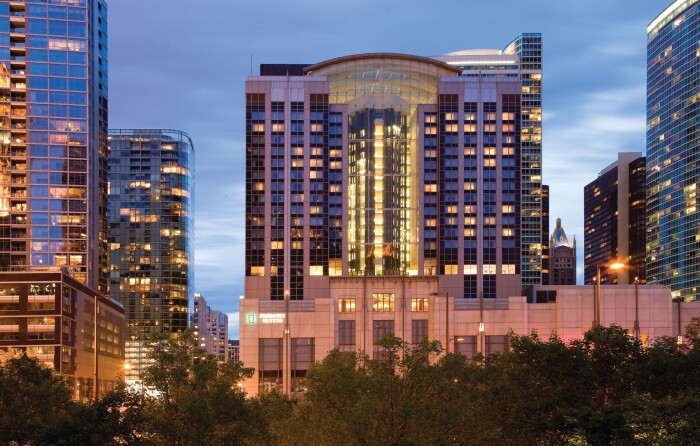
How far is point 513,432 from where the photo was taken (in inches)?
1740

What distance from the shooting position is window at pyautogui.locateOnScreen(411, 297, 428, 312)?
175750 mm

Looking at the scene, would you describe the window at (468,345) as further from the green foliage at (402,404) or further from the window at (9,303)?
the green foliage at (402,404)

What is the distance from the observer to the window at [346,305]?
17488 centimetres

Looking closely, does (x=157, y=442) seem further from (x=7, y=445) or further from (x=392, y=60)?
(x=392, y=60)

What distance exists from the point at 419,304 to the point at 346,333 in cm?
1942

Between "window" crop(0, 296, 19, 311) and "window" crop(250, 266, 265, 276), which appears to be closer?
"window" crop(0, 296, 19, 311)

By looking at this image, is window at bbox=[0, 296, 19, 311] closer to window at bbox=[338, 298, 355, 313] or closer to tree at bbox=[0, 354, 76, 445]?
window at bbox=[338, 298, 355, 313]

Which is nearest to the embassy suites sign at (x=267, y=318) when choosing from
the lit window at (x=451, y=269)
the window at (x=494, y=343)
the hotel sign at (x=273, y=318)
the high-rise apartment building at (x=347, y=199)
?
the hotel sign at (x=273, y=318)

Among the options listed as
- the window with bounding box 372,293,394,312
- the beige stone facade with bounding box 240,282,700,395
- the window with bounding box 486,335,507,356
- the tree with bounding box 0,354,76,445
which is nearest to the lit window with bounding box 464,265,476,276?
the beige stone facade with bounding box 240,282,700,395

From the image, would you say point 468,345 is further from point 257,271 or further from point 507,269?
point 257,271

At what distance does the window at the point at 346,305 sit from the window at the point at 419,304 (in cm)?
1469

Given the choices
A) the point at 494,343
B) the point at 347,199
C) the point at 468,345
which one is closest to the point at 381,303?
the point at 468,345

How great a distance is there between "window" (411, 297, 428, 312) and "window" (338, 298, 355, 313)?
14.7 meters

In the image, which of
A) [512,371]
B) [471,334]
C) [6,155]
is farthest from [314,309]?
[512,371]
